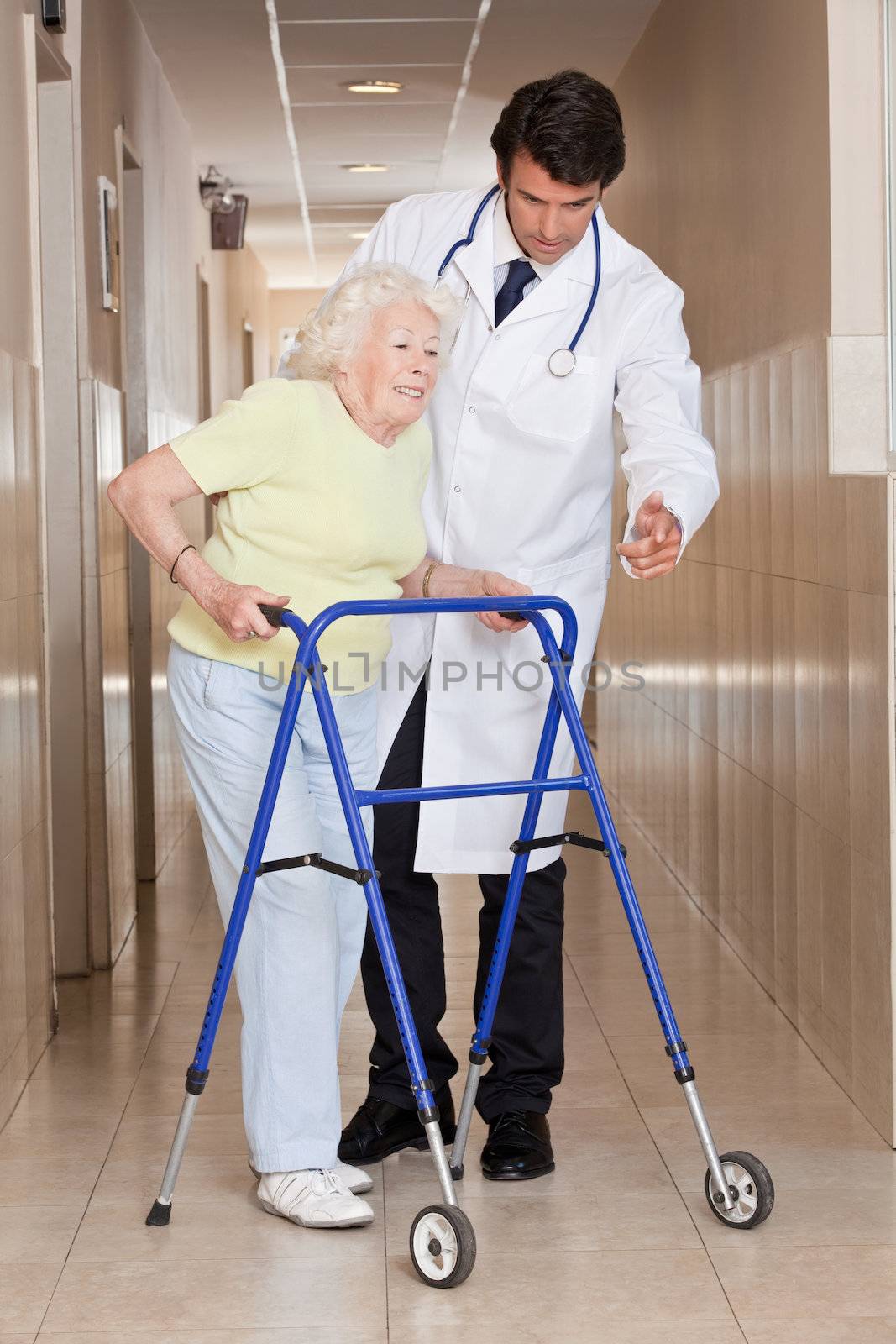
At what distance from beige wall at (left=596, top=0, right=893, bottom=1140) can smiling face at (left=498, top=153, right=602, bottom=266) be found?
72 centimetres

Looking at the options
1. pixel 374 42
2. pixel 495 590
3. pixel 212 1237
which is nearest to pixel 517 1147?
pixel 212 1237

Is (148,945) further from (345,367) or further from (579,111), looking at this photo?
(579,111)

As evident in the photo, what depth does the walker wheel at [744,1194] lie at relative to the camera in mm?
2303

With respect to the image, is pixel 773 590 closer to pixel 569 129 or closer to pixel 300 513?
pixel 569 129

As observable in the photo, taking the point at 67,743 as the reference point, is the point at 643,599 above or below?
above

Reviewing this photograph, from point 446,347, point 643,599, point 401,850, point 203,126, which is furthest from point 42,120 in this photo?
point 203,126

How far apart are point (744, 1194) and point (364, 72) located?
4562mm

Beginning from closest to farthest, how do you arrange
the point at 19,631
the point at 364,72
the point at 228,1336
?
the point at 228,1336, the point at 19,631, the point at 364,72

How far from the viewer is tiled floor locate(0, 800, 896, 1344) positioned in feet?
6.88

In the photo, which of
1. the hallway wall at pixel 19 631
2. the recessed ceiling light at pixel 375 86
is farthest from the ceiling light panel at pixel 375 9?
the hallway wall at pixel 19 631

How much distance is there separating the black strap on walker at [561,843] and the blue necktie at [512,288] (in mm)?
851

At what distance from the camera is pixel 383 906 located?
7.48 feet

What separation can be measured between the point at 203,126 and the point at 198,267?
58 centimetres

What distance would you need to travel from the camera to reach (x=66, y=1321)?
6.88ft
